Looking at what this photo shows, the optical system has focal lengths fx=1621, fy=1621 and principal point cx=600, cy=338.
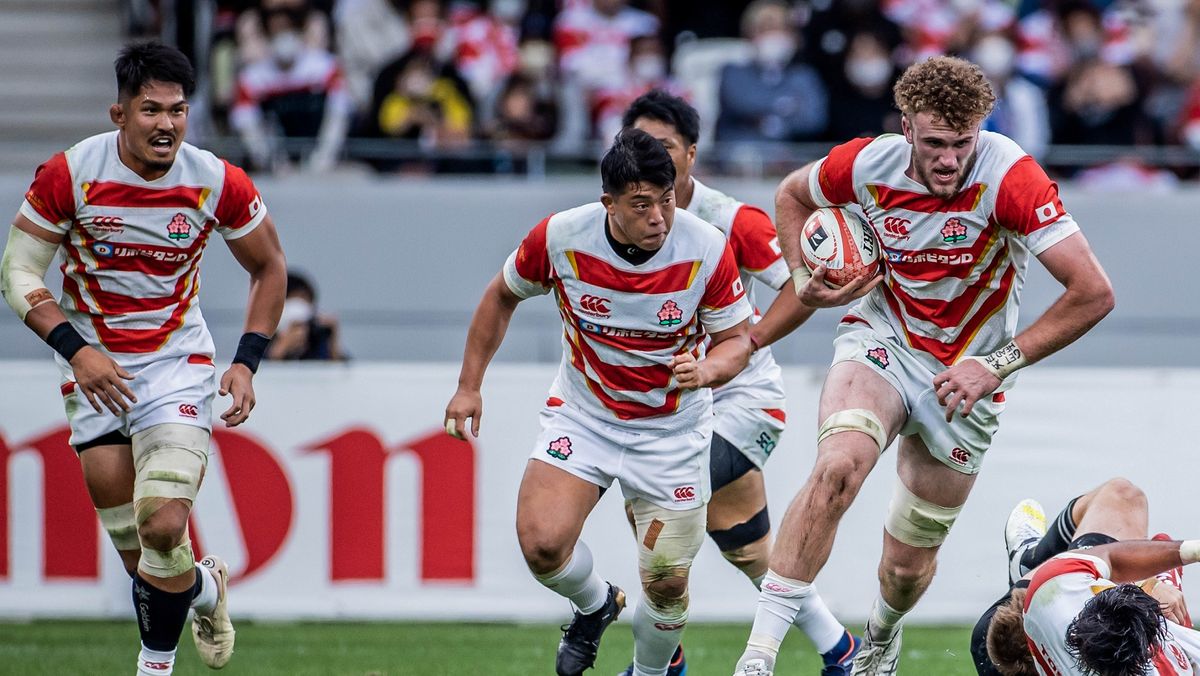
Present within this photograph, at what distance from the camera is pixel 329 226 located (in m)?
12.9

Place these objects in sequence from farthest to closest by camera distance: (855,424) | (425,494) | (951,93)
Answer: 1. (425,494)
2. (855,424)
3. (951,93)

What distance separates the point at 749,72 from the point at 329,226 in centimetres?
359

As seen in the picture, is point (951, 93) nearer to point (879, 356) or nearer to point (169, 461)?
point (879, 356)

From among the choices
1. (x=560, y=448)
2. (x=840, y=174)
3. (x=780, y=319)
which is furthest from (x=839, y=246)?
(x=560, y=448)

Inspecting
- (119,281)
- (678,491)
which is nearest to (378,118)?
(119,281)

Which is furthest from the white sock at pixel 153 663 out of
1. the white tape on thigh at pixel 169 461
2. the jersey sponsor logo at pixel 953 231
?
the jersey sponsor logo at pixel 953 231

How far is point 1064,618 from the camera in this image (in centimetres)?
558

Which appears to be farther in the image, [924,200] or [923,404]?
[923,404]

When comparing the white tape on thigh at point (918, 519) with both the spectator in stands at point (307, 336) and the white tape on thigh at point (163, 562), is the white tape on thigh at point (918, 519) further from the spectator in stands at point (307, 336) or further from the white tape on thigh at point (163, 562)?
the spectator in stands at point (307, 336)

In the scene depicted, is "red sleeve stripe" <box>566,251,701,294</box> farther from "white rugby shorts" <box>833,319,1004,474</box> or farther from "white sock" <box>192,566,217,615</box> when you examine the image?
"white sock" <box>192,566,217,615</box>

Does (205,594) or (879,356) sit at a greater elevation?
(879,356)

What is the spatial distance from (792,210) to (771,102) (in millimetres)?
6164

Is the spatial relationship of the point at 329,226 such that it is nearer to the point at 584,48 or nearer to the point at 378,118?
the point at 378,118

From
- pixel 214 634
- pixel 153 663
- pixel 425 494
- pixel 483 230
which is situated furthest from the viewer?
pixel 483 230
